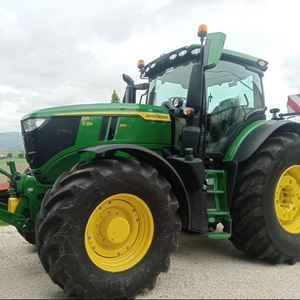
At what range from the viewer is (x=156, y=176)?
2902 millimetres

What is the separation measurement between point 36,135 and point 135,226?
1.43m

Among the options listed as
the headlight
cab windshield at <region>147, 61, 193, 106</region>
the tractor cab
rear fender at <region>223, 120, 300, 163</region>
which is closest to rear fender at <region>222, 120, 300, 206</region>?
rear fender at <region>223, 120, 300, 163</region>

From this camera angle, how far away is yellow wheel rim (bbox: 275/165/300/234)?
393 centimetres

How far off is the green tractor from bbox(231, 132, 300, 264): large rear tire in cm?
1

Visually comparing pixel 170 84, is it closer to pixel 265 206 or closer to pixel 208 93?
pixel 208 93

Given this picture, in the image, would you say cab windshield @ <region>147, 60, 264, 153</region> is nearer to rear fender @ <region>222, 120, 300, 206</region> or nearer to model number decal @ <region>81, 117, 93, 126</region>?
rear fender @ <region>222, 120, 300, 206</region>

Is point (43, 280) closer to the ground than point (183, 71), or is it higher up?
closer to the ground

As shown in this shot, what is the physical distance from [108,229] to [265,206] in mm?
1919

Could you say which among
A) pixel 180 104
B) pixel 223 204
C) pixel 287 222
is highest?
pixel 180 104

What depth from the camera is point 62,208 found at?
2504 mm

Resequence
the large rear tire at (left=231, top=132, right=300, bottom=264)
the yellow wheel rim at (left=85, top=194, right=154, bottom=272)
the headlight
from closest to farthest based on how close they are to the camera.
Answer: the yellow wheel rim at (left=85, top=194, right=154, bottom=272)
the headlight
the large rear tire at (left=231, top=132, right=300, bottom=264)

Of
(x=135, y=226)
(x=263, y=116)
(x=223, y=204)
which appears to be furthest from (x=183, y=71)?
(x=135, y=226)

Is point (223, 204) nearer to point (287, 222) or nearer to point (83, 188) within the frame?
point (287, 222)

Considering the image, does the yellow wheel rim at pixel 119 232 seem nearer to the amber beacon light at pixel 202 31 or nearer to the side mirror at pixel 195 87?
the side mirror at pixel 195 87
